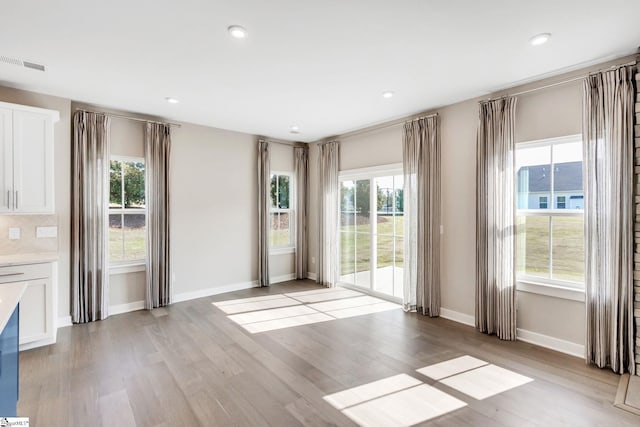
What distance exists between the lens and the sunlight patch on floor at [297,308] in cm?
410

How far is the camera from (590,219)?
2.93 meters

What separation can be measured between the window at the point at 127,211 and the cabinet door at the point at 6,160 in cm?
115

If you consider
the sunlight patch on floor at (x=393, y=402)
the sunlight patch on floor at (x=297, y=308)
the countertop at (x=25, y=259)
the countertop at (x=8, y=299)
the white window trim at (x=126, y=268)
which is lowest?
the sunlight patch on floor at (x=393, y=402)

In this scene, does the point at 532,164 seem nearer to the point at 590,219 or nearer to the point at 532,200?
the point at 532,200

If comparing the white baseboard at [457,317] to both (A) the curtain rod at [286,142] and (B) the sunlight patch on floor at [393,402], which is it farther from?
(A) the curtain rod at [286,142]

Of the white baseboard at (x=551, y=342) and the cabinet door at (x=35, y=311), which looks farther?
the cabinet door at (x=35, y=311)

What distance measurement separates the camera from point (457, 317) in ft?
13.4

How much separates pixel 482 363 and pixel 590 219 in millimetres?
1707

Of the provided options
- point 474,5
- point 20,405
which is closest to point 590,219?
point 474,5

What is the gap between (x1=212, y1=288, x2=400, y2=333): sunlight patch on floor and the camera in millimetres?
4102

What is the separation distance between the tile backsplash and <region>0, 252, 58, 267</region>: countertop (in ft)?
0.46

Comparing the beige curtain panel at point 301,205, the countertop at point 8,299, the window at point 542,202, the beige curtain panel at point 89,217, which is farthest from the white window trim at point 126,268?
the window at point 542,202

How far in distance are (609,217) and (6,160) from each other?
6.06 meters

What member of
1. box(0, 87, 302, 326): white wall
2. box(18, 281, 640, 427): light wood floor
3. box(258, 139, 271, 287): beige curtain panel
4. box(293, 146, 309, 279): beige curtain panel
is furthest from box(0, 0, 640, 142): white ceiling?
box(18, 281, 640, 427): light wood floor
